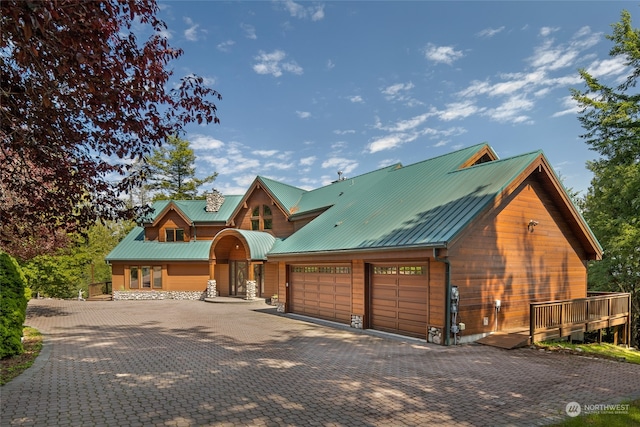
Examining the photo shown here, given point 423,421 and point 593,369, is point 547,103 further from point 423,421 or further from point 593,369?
point 423,421

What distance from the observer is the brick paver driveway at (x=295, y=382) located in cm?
588

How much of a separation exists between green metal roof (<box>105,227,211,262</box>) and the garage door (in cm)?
1608

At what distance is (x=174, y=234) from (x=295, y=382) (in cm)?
2407

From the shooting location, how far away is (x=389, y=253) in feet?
40.7

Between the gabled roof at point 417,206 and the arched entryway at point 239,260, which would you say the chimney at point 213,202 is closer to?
the arched entryway at point 239,260

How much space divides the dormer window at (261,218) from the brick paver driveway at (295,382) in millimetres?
14670

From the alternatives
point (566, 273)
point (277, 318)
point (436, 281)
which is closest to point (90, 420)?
point (436, 281)

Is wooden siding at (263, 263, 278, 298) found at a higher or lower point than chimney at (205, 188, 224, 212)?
lower

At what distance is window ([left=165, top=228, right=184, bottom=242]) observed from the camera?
1139 inches

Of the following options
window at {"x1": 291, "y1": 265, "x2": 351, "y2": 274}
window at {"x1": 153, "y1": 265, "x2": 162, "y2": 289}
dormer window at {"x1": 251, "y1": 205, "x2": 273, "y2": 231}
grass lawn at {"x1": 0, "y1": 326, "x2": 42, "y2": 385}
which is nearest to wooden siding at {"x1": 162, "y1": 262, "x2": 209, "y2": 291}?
window at {"x1": 153, "y1": 265, "x2": 162, "y2": 289}

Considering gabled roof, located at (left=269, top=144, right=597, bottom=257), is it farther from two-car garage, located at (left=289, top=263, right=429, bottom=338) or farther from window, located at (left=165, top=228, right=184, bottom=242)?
window, located at (left=165, top=228, right=184, bottom=242)

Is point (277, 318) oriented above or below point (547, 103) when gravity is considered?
below

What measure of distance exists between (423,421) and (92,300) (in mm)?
27801

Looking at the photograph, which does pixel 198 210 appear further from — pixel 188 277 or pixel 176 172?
pixel 176 172
